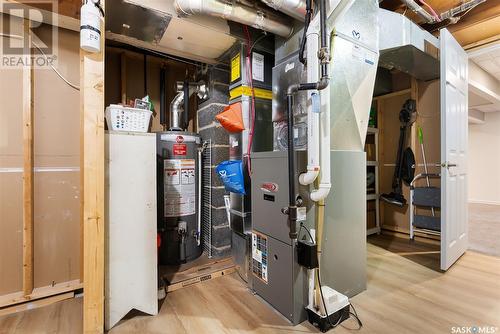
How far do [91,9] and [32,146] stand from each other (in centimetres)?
128

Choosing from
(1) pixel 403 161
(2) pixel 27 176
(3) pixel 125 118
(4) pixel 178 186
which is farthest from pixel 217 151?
(1) pixel 403 161

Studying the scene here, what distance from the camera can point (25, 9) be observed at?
6.13 feet

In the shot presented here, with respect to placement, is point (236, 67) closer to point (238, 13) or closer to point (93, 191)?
point (238, 13)

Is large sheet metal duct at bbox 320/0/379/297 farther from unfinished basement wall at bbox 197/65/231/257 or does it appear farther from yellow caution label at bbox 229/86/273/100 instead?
unfinished basement wall at bbox 197/65/231/257

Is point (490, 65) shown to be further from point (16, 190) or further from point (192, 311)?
point (16, 190)

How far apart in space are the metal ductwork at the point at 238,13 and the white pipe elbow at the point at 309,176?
4.24 ft

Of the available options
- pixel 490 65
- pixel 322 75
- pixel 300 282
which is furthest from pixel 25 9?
pixel 490 65

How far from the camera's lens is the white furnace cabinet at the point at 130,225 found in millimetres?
1604

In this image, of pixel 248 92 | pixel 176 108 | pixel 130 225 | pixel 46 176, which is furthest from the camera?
pixel 176 108

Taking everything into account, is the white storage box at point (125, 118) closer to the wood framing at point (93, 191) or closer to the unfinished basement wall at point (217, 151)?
the wood framing at point (93, 191)

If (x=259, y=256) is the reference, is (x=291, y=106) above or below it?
above

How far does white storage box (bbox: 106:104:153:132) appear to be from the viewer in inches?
67.3

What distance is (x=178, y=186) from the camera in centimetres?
257

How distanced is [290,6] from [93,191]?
6.16ft
